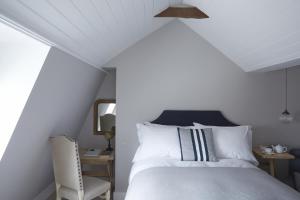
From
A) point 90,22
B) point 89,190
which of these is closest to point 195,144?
point 89,190

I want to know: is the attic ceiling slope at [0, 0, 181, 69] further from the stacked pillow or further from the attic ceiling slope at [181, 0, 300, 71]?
the stacked pillow

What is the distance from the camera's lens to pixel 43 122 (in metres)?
2.04

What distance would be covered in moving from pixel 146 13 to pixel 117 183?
7.51 feet

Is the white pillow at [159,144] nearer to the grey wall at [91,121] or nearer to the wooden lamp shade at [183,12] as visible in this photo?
the grey wall at [91,121]

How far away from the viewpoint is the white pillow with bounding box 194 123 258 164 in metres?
2.46

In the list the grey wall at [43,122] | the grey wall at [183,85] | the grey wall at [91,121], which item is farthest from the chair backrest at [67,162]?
the grey wall at [91,121]

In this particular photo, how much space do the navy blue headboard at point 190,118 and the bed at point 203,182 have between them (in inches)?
26.2

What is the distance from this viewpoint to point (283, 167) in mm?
3105

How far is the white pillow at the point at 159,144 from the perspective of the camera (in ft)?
8.00

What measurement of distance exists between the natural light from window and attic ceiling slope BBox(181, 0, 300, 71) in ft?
5.21

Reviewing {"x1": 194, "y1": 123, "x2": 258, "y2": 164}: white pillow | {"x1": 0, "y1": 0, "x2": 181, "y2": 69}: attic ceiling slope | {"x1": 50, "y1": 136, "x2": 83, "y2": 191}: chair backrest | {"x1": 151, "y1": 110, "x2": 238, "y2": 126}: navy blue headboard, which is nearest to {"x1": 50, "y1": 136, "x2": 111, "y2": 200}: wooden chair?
{"x1": 50, "y1": 136, "x2": 83, "y2": 191}: chair backrest

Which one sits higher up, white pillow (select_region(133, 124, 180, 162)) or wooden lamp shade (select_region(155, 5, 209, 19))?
wooden lamp shade (select_region(155, 5, 209, 19))

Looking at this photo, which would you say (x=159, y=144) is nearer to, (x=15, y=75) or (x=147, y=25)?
(x=147, y=25)

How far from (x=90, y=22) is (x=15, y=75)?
28.0 inches
